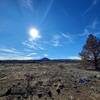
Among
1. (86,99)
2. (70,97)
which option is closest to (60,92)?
(70,97)

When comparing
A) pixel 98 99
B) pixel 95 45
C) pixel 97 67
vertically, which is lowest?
pixel 98 99

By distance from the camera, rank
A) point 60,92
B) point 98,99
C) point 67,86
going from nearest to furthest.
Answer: point 98,99 → point 60,92 → point 67,86

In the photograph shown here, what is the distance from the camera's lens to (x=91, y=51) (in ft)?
129

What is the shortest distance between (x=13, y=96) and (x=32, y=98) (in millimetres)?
1623

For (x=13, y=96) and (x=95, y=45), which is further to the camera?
(x=95, y=45)

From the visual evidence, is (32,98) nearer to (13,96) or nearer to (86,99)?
(13,96)

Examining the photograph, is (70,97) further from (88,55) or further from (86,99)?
(88,55)

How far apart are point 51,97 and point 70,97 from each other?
159cm

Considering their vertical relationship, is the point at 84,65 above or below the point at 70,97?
above

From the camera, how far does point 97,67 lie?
132 ft

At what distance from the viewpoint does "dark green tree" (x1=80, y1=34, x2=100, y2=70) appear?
3894cm

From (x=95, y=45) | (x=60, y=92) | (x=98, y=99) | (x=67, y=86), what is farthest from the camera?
(x=95, y=45)

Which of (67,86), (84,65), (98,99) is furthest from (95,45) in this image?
(98,99)

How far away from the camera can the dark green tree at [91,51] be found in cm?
3894
